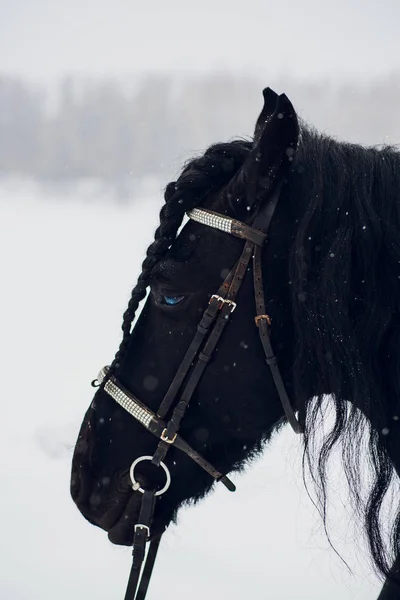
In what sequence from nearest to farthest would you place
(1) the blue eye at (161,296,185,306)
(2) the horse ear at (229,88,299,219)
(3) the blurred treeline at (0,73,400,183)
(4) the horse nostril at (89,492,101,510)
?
(2) the horse ear at (229,88,299,219)
(1) the blue eye at (161,296,185,306)
(4) the horse nostril at (89,492,101,510)
(3) the blurred treeline at (0,73,400,183)

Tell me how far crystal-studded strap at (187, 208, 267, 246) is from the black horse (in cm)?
2

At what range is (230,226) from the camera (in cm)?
187

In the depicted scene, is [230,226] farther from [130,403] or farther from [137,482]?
[137,482]

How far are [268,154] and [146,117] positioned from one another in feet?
22.2

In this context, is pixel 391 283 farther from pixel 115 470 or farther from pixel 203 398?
pixel 115 470

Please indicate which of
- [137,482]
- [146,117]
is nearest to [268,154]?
[137,482]

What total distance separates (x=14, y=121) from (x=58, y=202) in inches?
48.0

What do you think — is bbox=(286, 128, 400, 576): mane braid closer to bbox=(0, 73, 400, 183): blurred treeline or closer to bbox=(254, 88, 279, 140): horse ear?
bbox=(254, 88, 279, 140): horse ear

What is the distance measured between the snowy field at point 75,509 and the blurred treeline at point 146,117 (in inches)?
48.6

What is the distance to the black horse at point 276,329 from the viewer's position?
5.91ft

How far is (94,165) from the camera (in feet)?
27.2

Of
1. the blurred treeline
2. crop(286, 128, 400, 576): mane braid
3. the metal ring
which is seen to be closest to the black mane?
crop(286, 128, 400, 576): mane braid

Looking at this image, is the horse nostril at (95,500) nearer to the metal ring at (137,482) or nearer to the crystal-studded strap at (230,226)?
the metal ring at (137,482)

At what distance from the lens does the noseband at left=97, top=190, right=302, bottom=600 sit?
6.05 ft
